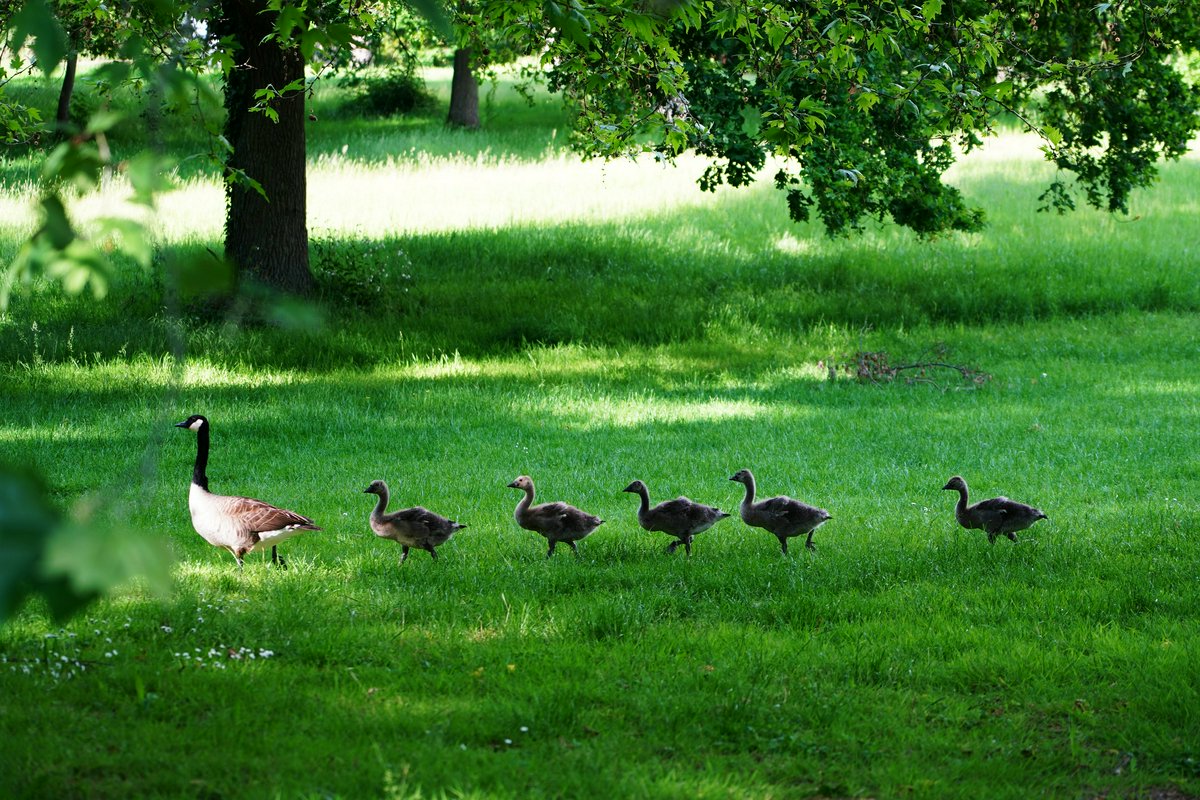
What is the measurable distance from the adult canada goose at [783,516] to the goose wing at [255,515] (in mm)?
3693

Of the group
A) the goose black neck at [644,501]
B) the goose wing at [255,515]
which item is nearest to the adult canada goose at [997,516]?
the goose black neck at [644,501]

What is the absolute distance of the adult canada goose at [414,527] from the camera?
8.94 m

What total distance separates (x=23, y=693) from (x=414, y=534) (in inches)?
131

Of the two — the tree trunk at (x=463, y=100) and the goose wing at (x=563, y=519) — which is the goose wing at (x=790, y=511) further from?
the tree trunk at (x=463, y=100)

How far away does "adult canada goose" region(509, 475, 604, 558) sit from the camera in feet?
30.2

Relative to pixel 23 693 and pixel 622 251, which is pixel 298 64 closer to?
pixel 622 251

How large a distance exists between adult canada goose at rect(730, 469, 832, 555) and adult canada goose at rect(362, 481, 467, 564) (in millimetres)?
2417

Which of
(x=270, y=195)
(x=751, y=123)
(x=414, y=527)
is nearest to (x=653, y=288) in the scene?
(x=270, y=195)

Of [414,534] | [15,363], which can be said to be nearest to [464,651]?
[414,534]

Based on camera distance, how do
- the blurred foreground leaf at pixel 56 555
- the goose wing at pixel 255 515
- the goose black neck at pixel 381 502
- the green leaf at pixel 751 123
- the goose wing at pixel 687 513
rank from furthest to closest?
the green leaf at pixel 751 123 < the goose wing at pixel 687 513 < the goose black neck at pixel 381 502 < the goose wing at pixel 255 515 < the blurred foreground leaf at pixel 56 555

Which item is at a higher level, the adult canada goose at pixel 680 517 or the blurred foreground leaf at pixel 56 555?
the blurred foreground leaf at pixel 56 555

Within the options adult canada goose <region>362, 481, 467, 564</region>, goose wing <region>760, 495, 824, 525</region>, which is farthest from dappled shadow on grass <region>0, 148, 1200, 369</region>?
goose wing <region>760, 495, 824, 525</region>

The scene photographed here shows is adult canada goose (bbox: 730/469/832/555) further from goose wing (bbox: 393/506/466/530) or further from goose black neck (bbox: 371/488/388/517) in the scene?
goose black neck (bbox: 371/488/388/517)

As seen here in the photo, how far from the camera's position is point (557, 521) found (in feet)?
30.2
